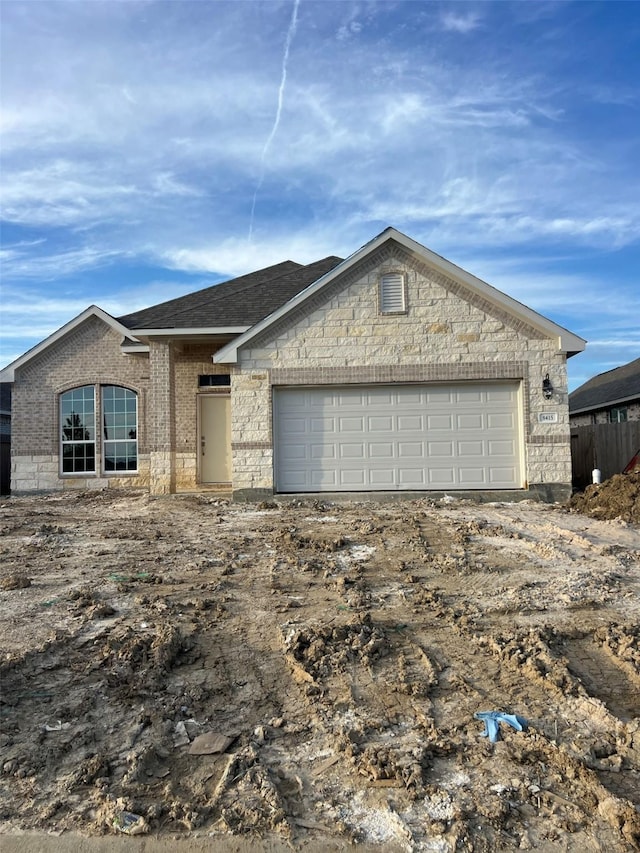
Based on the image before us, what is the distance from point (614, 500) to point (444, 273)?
5810 mm

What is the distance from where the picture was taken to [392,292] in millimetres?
13805

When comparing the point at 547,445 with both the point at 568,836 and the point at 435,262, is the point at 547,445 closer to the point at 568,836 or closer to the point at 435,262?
the point at 435,262

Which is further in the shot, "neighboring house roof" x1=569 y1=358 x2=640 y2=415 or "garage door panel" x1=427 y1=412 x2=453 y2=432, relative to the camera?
"neighboring house roof" x1=569 y1=358 x2=640 y2=415

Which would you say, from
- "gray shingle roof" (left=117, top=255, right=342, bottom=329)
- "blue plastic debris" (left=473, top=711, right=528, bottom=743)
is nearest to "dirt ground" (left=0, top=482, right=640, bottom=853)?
"blue plastic debris" (left=473, top=711, right=528, bottom=743)

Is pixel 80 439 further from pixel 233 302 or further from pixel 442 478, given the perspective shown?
pixel 442 478

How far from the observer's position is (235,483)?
45.1 ft

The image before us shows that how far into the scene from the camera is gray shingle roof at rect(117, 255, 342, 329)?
15.1m

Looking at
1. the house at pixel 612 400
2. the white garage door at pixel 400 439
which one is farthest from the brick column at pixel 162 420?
the house at pixel 612 400

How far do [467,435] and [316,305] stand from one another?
4.35 metres

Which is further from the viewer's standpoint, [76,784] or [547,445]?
[547,445]

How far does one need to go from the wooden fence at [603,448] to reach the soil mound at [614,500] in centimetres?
472

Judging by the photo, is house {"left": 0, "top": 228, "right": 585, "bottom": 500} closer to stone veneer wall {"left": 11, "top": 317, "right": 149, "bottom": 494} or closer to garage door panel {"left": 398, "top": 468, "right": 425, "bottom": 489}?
garage door panel {"left": 398, "top": 468, "right": 425, "bottom": 489}

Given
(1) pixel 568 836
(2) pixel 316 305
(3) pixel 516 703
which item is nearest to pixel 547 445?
(2) pixel 316 305

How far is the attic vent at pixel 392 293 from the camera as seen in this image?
13.8 meters
